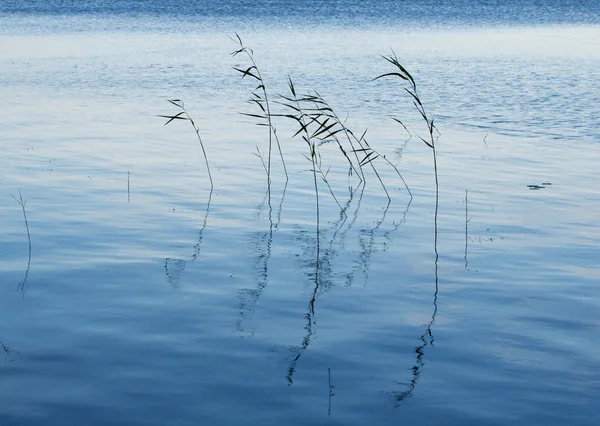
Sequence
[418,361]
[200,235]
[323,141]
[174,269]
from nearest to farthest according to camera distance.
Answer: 1. [418,361]
2. [174,269]
3. [200,235]
4. [323,141]

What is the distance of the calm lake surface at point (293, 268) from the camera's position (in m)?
6.52

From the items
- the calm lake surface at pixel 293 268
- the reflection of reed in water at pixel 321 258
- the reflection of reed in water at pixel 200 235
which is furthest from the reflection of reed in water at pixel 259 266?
the reflection of reed in water at pixel 200 235

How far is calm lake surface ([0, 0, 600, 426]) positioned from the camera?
6.52 metres

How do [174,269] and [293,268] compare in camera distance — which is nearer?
[174,269]

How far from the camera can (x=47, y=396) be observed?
6.36 m

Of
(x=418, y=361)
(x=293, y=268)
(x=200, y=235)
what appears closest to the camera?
(x=418, y=361)

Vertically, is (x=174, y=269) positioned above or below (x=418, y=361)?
A: above

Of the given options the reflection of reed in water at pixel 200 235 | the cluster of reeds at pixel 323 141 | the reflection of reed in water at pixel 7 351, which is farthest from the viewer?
the cluster of reeds at pixel 323 141

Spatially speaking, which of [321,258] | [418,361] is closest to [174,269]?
[321,258]

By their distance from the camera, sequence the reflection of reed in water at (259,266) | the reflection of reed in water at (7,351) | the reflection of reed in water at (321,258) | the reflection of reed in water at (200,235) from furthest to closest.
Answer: the reflection of reed in water at (200,235) < the reflection of reed in water at (259,266) < the reflection of reed in water at (321,258) < the reflection of reed in water at (7,351)

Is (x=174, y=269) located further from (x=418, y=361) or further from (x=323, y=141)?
(x=323, y=141)

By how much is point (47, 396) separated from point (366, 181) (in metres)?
9.06

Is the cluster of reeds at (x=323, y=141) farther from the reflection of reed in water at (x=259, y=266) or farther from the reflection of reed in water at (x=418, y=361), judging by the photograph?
the reflection of reed in water at (x=418, y=361)

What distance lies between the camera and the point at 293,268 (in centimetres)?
984
